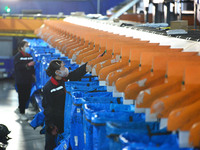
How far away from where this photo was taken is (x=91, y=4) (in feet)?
80.3

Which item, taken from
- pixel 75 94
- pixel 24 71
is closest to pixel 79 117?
pixel 75 94

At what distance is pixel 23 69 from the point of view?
9.91 metres

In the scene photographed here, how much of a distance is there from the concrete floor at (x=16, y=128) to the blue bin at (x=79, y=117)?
3601mm

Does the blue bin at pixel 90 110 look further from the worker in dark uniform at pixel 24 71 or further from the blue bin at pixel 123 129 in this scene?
the worker in dark uniform at pixel 24 71

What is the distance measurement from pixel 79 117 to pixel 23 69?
603 cm

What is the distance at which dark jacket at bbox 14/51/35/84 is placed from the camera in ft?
32.3

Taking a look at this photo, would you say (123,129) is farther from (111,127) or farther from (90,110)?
(90,110)

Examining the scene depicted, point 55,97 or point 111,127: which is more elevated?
point 111,127

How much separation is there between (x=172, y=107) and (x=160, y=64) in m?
0.44

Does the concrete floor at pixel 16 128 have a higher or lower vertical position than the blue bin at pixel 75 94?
lower

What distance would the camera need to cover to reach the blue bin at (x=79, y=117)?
13.0 ft

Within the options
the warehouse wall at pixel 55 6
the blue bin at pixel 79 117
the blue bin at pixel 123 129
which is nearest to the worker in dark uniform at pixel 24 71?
the blue bin at pixel 79 117

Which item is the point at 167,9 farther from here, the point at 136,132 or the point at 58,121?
the point at 136,132

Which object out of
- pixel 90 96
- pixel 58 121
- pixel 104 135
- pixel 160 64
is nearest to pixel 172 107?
pixel 160 64
